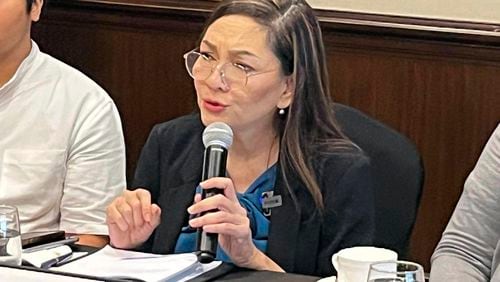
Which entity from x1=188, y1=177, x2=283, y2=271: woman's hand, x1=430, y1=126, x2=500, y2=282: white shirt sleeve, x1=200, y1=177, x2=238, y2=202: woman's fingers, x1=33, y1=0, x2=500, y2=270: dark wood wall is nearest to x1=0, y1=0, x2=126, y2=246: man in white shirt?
x1=188, y1=177, x2=283, y2=271: woman's hand

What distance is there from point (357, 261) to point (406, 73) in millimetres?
1690

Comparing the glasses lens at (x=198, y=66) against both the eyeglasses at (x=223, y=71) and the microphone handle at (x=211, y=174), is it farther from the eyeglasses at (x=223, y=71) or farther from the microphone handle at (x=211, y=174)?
the microphone handle at (x=211, y=174)

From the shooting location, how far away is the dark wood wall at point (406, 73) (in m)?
3.09

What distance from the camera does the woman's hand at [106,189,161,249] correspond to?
1.85 meters

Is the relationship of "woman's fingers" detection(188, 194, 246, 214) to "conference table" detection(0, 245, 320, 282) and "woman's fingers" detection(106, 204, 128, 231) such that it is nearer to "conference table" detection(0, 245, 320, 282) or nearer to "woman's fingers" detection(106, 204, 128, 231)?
"conference table" detection(0, 245, 320, 282)

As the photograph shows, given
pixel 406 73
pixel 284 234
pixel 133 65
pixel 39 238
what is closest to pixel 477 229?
pixel 284 234

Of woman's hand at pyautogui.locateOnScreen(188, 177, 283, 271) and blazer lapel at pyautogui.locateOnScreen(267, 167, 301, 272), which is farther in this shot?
blazer lapel at pyautogui.locateOnScreen(267, 167, 301, 272)

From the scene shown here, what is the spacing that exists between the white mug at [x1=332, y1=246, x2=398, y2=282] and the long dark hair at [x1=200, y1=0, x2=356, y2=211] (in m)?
0.40

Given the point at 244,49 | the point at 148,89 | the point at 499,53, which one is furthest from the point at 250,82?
the point at 148,89

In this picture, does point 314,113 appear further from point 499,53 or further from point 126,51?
point 126,51

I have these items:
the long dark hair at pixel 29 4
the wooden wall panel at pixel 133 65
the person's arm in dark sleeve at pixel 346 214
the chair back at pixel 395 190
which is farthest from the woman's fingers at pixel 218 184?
the wooden wall panel at pixel 133 65

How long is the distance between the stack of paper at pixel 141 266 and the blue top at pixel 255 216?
0.20m

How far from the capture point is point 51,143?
2236 mm

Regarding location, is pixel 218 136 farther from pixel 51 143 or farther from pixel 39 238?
pixel 51 143
